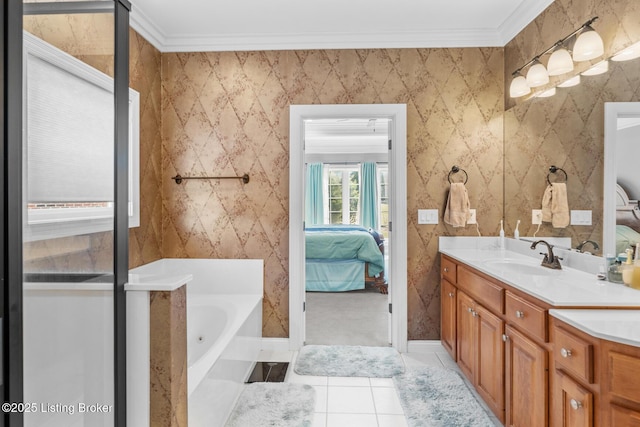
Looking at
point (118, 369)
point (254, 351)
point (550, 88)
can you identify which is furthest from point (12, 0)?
point (550, 88)

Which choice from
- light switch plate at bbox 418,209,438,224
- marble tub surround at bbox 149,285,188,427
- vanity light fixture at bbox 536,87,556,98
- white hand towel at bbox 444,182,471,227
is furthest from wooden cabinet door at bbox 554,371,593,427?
vanity light fixture at bbox 536,87,556,98

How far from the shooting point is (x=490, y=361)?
2154 millimetres

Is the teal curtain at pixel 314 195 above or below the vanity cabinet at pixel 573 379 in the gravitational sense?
above

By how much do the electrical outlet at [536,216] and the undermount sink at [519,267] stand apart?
343mm

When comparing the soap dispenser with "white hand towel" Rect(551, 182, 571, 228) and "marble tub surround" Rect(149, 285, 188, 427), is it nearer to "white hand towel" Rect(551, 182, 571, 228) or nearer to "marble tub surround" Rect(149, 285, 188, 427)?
"white hand towel" Rect(551, 182, 571, 228)

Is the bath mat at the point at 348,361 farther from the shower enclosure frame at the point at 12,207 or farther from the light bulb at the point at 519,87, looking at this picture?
the light bulb at the point at 519,87

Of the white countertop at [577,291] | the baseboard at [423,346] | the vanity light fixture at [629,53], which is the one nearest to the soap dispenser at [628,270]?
the white countertop at [577,291]

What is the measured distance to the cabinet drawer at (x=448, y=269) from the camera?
282cm

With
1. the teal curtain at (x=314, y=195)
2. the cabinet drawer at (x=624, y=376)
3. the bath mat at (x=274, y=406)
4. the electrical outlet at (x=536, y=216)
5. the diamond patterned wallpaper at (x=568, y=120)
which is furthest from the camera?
the teal curtain at (x=314, y=195)

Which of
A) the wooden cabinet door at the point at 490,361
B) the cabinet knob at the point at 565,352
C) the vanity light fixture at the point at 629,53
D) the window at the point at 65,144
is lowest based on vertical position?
the wooden cabinet door at the point at 490,361

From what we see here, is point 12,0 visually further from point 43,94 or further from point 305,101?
point 305,101

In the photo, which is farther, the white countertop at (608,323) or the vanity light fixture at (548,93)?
the vanity light fixture at (548,93)

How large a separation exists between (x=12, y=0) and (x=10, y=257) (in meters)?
0.68

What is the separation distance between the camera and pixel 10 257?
1.00m
